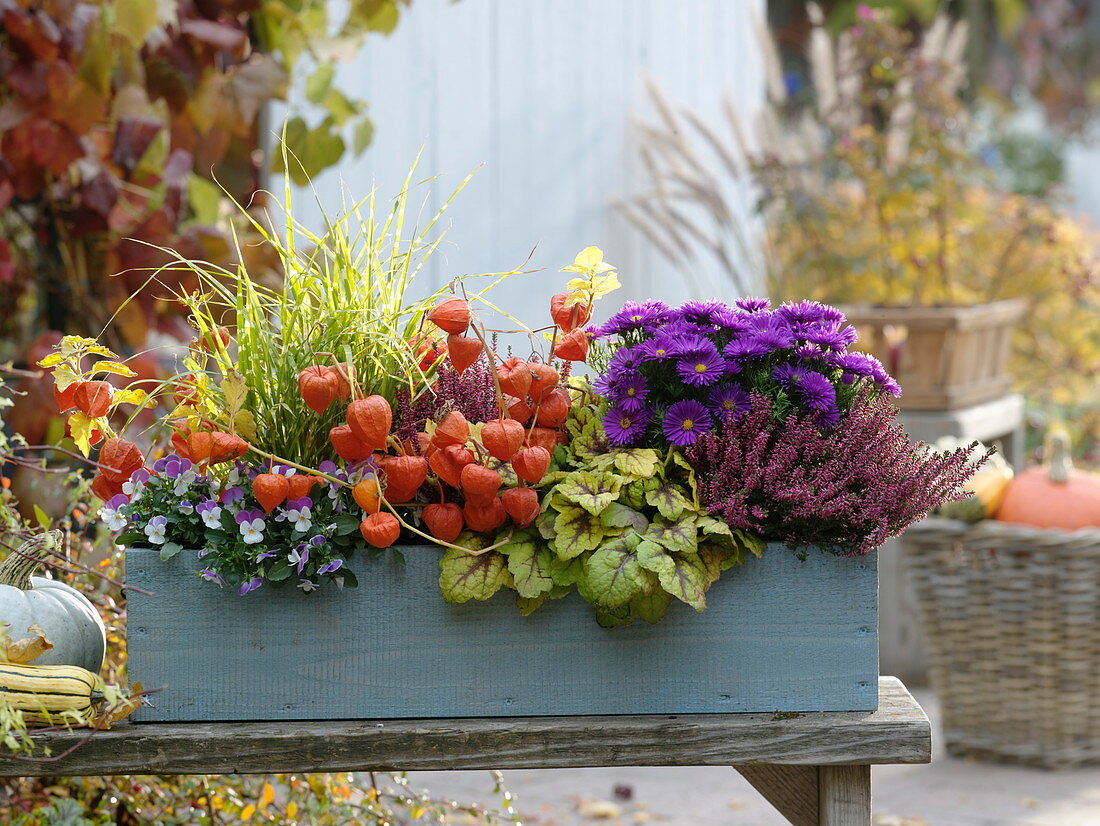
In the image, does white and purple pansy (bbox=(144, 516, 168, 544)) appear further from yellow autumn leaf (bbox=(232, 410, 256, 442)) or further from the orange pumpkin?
the orange pumpkin

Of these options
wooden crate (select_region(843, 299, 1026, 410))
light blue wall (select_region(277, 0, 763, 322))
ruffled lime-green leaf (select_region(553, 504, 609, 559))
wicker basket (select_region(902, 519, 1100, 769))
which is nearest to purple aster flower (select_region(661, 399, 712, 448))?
ruffled lime-green leaf (select_region(553, 504, 609, 559))

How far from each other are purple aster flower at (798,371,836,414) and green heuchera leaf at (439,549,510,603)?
0.35 meters

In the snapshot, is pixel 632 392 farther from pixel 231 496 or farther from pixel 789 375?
pixel 231 496

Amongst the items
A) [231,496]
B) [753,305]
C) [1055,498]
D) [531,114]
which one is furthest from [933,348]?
[231,496]

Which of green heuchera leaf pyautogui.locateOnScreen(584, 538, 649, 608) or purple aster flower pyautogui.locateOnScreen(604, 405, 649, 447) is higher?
purple aster flower pyautogui.locateOnScreen(604, 405, 649, 447)

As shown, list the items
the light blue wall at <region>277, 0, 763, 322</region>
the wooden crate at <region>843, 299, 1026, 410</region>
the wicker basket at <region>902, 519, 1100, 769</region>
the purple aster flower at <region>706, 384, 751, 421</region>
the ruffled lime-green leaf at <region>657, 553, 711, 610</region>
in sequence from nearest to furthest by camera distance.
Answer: the ruffled lime-green leaf at <region>657, 553, 711, 610</region>, the purple aster flower at <region>706, 384, 751, 421</region>, the wicker basket at <region>902, 519, 1100, 769</region>, the light blue wall at <region>277, 0, 763, 322</region>, the wooden crate at <region>843, 299, 1026, 410</region>

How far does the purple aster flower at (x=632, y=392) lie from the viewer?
129cm

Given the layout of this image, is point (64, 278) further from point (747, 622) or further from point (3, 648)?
point (747, 622)

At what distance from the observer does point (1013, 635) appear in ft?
9.64

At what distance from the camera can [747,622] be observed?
4.17 feet

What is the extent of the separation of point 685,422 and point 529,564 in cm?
21

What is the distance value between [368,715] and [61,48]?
151 centimetres

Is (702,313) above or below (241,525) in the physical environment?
above

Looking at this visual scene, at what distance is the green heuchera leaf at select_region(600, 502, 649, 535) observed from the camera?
1249mm
